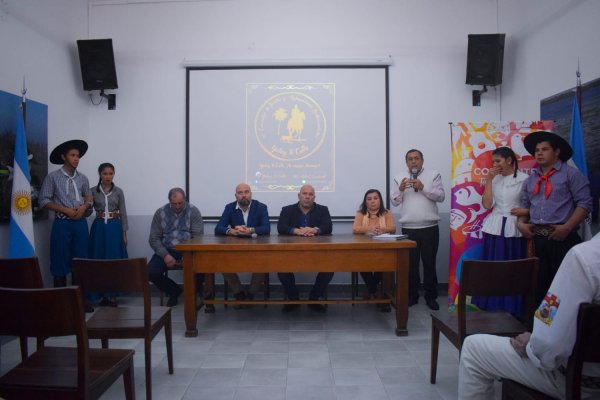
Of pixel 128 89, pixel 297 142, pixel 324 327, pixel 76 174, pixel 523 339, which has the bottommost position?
pixel 324 327

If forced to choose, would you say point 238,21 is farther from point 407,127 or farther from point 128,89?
point 407,127

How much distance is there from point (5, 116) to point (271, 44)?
8.81ft

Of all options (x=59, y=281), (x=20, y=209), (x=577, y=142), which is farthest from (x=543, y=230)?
(x=59, y=281)

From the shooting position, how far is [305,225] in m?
4.18

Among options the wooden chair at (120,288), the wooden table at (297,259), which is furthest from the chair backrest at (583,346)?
the wooden table at (297,259)

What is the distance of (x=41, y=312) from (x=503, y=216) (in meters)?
3.24

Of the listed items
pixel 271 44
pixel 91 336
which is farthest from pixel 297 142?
pixel 91 336

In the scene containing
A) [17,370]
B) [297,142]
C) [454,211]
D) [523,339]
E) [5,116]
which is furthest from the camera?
[297,142]

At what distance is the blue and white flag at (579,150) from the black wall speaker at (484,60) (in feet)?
4.08

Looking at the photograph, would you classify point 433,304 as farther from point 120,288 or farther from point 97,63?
point 97,63

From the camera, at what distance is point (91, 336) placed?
7.43ft

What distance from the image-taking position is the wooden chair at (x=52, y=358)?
4.48ft

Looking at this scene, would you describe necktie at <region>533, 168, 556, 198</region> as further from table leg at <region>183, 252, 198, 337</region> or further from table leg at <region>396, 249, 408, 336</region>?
table leg at <region>183, 252, 198, 337</region>

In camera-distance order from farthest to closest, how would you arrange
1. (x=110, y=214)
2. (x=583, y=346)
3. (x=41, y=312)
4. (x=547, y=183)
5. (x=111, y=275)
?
1. (x=110, y=214)
2. (x=547, y=183)
3. (x=111, y=275)
4. (x=41, y=312)
5. (x=583, y=346)
